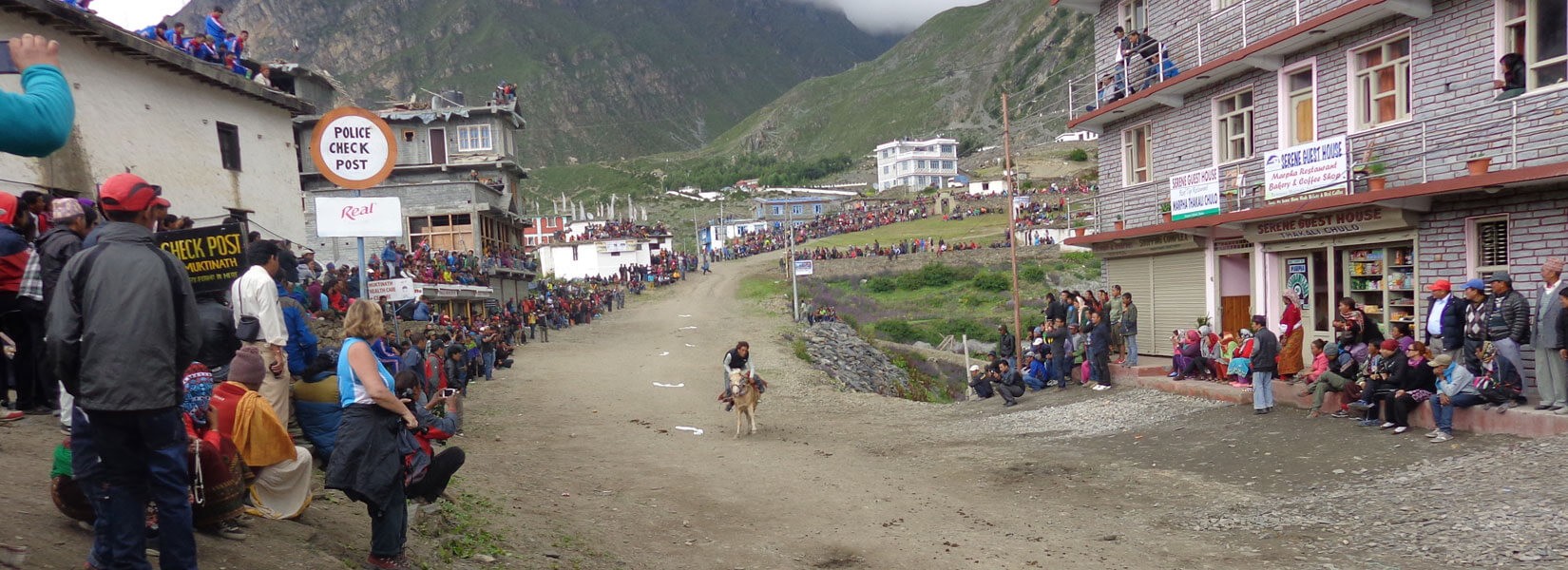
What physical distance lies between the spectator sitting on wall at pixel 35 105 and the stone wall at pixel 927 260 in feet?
190

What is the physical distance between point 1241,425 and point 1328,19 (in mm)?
6747

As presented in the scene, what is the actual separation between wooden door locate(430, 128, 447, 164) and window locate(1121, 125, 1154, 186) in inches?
1126

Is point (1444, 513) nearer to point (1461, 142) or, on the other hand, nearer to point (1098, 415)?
point (1461, 142)

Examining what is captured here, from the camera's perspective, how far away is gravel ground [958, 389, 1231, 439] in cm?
1617

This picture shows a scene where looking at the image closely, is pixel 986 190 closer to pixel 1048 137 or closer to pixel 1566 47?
pixel 1048 137

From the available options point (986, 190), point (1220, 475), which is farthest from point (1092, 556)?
point (986, 190)

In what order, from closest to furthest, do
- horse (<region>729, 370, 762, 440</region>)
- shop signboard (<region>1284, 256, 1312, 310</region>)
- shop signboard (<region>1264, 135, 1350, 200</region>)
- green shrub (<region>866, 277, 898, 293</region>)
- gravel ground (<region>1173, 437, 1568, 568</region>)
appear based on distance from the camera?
gravel ground (<region>1173, 437, 1568, 568</region>) < shop signboard (<region>1264, 135, 1350, 200</region>) < shop signboard (<region>1284, 256, 1312, 310</region>) < horse (<region>729, 370, 762, 440</region>) < green shrub (<region>866, 277, 898, 293</region>)

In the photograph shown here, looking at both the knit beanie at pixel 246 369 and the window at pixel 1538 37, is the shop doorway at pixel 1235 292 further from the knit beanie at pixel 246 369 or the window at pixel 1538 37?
the knit beanie at pixel 246 369

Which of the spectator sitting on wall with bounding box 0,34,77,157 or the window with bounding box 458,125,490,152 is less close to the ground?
the window with bounding box 458,125,490,152

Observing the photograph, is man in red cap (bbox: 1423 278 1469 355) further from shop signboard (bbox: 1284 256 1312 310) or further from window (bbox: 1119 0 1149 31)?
window (bbox: 1119 0 1149 31)

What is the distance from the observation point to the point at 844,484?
1267 centimetres

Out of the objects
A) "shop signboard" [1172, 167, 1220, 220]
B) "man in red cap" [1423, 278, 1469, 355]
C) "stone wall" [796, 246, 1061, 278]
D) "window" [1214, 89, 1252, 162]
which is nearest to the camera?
"man in red cap" [1423, 278, 1469, 355]

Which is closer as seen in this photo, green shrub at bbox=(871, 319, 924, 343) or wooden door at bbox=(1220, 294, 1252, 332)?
wooden door at bbox=(1220, 294, 1252, 332)

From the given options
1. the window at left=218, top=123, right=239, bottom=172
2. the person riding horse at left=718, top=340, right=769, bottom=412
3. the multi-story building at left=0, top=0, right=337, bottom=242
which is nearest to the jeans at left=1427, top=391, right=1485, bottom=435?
the person riding horse at left=718, top=340, right=769, bottom=412
